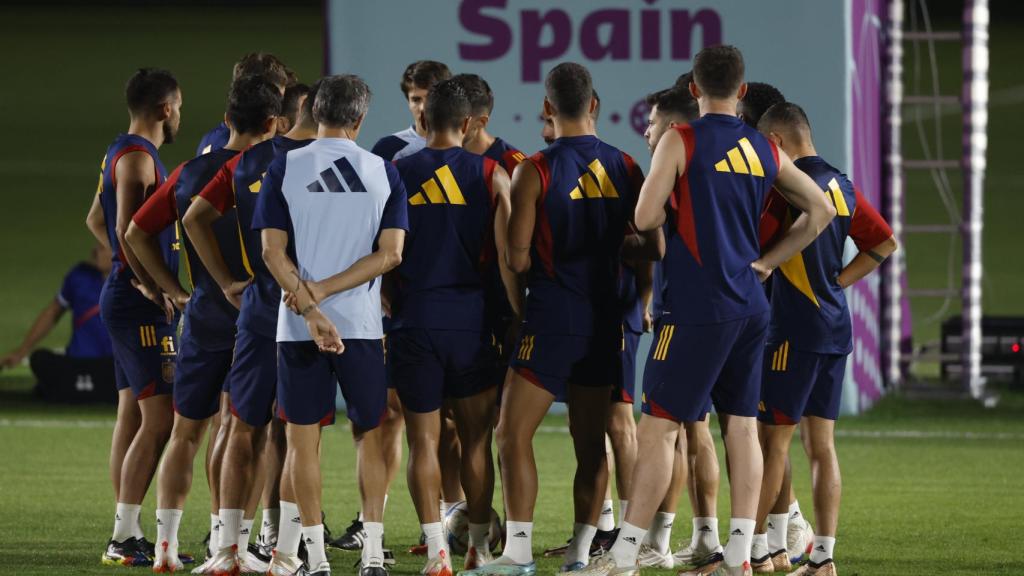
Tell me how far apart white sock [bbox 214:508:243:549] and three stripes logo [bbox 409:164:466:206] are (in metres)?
1.29

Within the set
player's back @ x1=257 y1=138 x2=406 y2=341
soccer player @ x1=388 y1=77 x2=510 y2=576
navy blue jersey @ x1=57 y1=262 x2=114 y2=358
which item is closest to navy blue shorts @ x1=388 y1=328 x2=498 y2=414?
soccer player @ x1=388 y1=77 x2=510 y2=576

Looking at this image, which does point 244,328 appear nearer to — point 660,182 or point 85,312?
point 660,182

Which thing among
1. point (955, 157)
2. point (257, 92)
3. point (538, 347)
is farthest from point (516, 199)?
point (955, 157)

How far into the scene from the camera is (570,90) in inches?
230

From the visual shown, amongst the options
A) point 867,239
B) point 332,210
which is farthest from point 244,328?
point 867,239

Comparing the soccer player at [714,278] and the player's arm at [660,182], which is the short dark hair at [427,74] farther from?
the player's arm at [660,182]

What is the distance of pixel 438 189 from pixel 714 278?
1.08m

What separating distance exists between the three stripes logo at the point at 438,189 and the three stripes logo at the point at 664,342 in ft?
3.06

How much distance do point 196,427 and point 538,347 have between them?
4.42 feet

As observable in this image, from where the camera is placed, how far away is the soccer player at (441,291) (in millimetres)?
5910

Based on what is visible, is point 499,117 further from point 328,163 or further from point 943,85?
point 943,85

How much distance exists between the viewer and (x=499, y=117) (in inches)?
491

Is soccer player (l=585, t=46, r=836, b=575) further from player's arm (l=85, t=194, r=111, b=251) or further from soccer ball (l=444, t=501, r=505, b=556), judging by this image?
player's arm (l=85, t=194, r=111, b=251)

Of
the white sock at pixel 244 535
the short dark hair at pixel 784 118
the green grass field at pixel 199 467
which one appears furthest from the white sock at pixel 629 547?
the short dark hair at pixel 784 118
